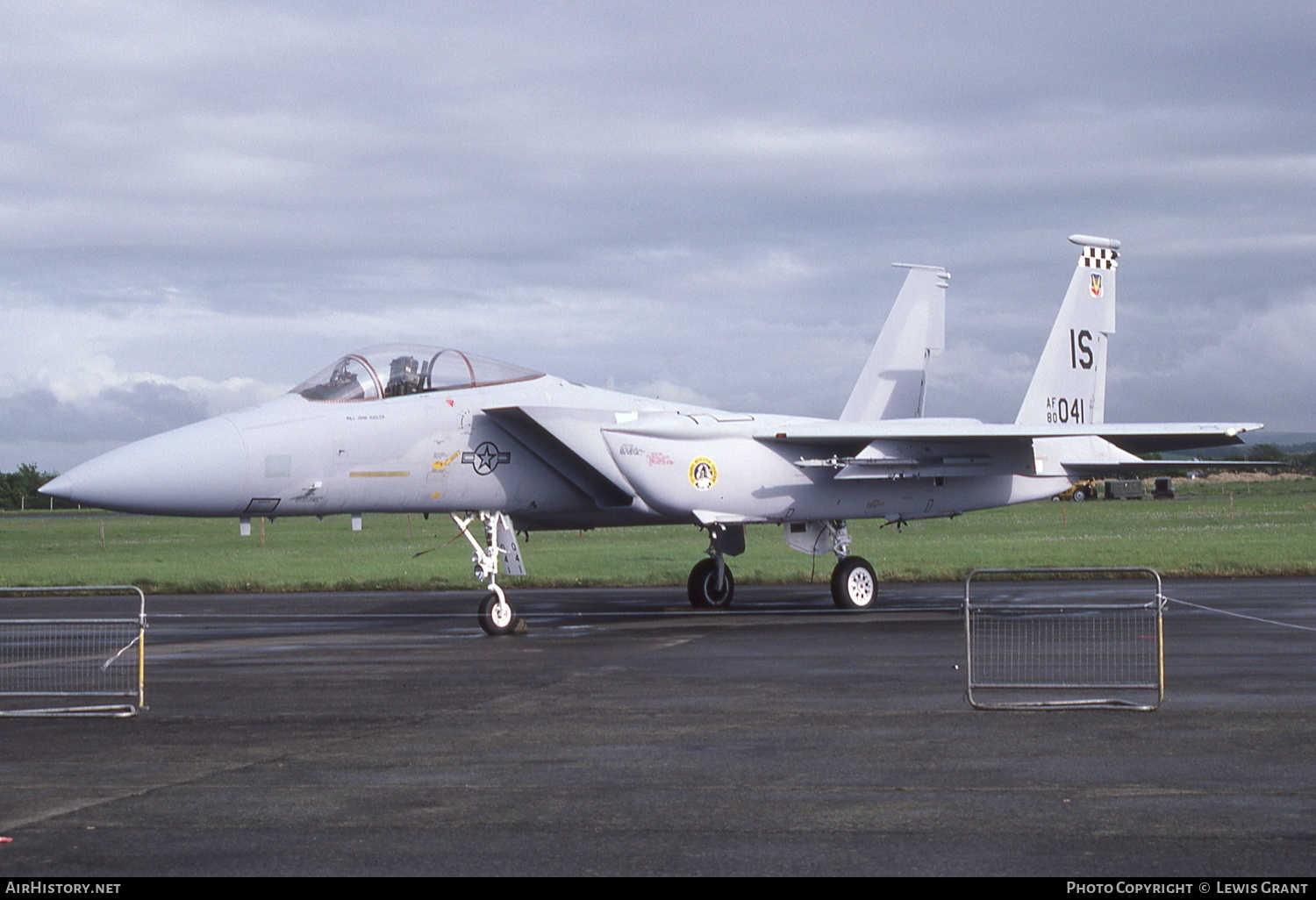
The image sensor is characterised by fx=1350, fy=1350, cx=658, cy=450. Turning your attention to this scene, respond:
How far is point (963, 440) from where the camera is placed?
62.8ft

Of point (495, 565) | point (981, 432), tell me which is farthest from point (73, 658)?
point (981, 432)

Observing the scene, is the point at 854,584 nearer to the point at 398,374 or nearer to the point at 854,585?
the point at 854,585

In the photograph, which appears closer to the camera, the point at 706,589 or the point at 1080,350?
the point at 706,589

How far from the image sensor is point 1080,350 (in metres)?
23.0

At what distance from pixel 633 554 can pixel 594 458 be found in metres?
18.5

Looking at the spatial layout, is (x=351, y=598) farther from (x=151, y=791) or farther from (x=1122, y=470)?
(x=151, y=791)

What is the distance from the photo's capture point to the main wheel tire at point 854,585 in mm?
19438

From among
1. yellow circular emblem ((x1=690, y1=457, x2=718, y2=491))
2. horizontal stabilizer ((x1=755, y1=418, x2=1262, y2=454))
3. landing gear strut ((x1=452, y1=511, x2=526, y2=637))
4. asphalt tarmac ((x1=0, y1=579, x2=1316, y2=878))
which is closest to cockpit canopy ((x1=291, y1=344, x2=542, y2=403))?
landing gear strut ((x1=452, y1=511, x2=526, y2=637))

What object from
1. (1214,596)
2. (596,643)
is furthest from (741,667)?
(1214,596)

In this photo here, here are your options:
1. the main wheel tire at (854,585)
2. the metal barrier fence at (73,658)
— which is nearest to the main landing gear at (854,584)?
the main wheel tire at (854,585)

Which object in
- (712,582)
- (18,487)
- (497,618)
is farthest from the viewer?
(18,487)

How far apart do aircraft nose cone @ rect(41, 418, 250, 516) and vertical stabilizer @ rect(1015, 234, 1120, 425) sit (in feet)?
44.3

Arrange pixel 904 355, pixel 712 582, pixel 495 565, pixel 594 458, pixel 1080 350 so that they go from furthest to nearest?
1. pixel 904 355
2. pixel 1080 350
3. pixel 712 582
4. pixel 594 458
5. pixel 495 565

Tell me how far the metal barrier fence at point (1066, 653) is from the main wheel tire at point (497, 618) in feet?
17.9
